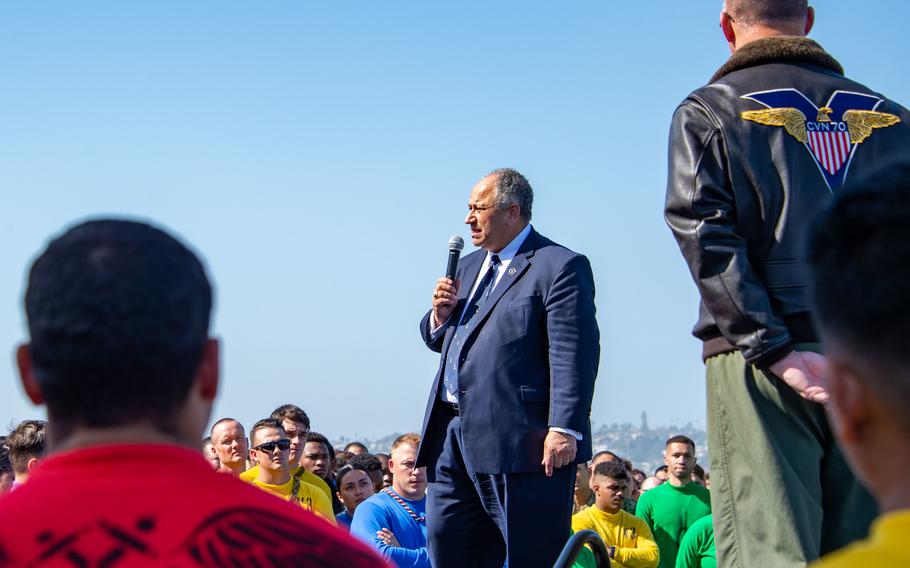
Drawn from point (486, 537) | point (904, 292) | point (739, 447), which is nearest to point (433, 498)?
point (486, 537)

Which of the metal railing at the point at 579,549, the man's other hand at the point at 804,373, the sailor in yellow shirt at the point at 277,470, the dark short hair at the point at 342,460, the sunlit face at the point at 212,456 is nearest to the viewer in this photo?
the man's other hand at the point at 804,373

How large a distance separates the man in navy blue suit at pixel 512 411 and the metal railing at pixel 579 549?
1.17m

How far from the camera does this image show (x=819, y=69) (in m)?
4.06

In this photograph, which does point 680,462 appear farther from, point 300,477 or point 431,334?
point 431,334

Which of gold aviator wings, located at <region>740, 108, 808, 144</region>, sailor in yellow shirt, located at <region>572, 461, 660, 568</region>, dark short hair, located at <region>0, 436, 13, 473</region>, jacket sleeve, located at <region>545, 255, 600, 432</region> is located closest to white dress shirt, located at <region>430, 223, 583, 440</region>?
jacket sleeve, located at <region>545, 255, 600, 432</region>

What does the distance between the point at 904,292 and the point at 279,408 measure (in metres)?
10.6

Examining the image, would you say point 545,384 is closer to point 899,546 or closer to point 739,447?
point 739,447

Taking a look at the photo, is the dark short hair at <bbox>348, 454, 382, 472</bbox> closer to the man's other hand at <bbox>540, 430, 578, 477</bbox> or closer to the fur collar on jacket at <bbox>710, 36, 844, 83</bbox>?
the man's other hand at <bbox>540, 430, 578, 477</bbox>

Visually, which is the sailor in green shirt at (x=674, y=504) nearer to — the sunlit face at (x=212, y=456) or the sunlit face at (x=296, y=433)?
the sunlit face at (x=296, y=433)

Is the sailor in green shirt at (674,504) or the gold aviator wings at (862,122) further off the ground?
the gold aviator wings at (862,122)

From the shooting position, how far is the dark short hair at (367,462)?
12315 millimetres

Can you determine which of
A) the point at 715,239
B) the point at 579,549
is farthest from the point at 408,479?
the point at 715,239

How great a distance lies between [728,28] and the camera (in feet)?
13.8

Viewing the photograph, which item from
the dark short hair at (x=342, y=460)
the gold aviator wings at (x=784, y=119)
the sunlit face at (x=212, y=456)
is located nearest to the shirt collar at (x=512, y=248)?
the gold aviator wings at (x=784, y=119)
